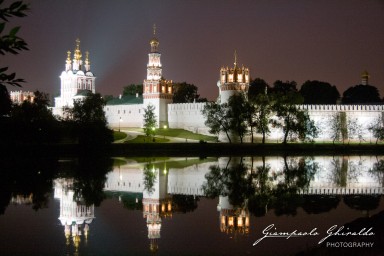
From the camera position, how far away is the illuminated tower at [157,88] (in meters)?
70.1

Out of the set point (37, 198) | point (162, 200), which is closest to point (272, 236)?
point (162, 200)

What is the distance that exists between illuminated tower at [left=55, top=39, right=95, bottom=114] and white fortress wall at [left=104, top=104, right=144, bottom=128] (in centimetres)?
974

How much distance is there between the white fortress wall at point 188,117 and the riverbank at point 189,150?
1957 centimetres

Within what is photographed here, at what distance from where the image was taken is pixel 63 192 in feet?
58.9

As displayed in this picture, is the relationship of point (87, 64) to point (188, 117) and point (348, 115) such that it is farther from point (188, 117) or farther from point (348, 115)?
point (348, 115)

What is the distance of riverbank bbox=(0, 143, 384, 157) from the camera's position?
38562 mm

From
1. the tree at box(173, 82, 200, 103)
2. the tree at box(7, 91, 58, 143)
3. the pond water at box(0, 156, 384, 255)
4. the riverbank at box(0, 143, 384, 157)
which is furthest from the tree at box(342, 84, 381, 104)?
the pond water at box(0, 156, 384, 255)

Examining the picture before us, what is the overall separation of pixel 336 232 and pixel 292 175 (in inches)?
500

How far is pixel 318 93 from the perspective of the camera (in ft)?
252

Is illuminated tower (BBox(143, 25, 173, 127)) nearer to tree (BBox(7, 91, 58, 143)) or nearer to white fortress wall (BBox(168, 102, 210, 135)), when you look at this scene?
white fortress wall (BBox(168, 102, 210, 135))

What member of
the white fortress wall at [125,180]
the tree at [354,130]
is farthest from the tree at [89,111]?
the tree at [354,130]

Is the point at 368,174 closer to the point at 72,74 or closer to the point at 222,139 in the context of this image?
the point at 222,139

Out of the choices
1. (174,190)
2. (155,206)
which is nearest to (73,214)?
(155,206)

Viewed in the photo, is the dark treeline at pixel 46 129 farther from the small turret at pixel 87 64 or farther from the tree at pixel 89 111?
the small turret at pixel 87 64
